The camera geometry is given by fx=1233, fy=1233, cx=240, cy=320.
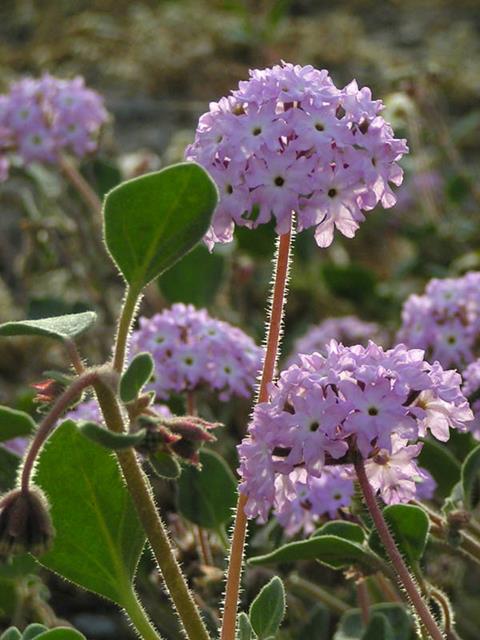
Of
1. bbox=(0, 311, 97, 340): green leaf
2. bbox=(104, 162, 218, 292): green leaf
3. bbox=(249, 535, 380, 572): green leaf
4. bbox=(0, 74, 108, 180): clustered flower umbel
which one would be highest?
bbox=(0, 74, 108, 180): clustered flower umbel

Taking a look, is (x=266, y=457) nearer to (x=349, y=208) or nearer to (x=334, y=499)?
(x=349, y=208)

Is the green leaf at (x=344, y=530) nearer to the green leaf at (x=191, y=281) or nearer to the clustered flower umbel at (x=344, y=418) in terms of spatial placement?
the clustered flower umbel at (x=344, y=418)

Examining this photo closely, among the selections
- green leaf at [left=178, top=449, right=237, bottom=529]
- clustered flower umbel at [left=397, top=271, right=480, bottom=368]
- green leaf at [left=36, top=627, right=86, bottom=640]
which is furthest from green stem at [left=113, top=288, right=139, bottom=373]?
clustered flower umbel at [left=397, top=271, right=480, bottom=368]

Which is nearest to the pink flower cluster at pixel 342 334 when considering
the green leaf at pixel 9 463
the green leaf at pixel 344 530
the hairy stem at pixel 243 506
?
the green leaf at pixel 9 463

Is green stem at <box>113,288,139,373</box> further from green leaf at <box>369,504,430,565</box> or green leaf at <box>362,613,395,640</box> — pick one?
green leaf at <box>362,613,395,640</box>

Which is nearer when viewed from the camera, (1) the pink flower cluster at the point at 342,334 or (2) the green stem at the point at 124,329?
(2) the green stem at the point at 124,329

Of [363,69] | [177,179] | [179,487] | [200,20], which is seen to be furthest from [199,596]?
[200,20]
